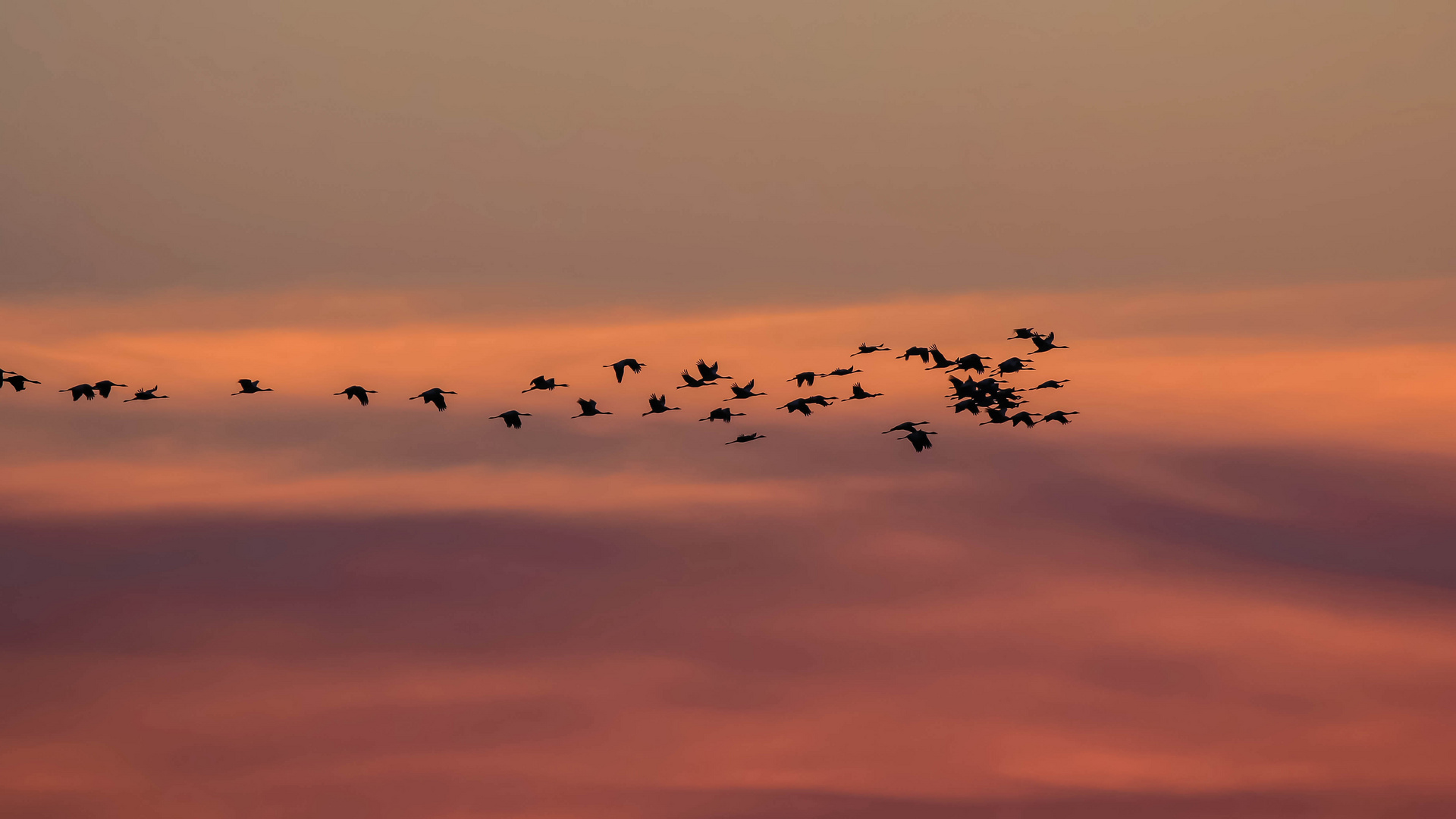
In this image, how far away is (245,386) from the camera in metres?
107

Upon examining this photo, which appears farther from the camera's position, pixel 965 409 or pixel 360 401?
pixel 965 409

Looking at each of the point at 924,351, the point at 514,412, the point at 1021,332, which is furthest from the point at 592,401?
the point at 1021,332

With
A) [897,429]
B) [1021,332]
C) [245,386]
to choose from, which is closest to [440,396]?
[245,386]

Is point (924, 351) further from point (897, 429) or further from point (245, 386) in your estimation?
point (245, 386)

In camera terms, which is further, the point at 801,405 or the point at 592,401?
the point at 801,405

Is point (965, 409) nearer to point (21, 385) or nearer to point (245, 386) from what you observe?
point (245, 386)

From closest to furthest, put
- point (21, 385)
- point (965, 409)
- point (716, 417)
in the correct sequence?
point (21, 385)
point (965, 409)
point (716, 417)

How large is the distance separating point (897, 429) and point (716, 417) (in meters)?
13.4

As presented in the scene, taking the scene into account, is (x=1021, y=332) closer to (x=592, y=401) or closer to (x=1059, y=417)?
(x=1059, y=417)

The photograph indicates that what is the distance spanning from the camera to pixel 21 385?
100 metres

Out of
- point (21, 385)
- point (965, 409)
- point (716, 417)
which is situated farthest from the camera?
point (716, 417)

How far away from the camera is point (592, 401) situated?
106312 mm

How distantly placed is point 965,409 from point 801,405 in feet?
39.7

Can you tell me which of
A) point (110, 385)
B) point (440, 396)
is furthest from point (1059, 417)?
point (110, 385)
